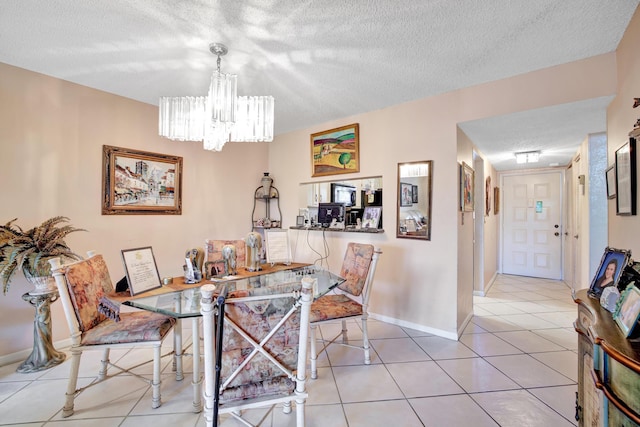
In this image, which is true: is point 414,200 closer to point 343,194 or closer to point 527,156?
point 343,194

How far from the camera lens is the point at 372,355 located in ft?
8.11

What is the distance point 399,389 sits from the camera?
1.99m

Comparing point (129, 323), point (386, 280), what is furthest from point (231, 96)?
point (386, 280)

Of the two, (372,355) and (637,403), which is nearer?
(637,403)

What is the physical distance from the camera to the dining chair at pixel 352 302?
2.19 metres

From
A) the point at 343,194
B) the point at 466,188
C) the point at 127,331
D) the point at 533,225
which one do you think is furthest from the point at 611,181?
the point at 533,225

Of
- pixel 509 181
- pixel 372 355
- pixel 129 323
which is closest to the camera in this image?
pixel 129 323

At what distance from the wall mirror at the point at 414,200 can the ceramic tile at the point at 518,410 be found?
1.44 metres

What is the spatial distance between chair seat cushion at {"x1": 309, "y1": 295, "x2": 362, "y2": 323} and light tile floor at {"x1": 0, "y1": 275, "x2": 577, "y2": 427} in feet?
1.44

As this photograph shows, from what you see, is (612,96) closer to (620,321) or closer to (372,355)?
(620,321)

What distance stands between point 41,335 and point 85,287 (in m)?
1.03

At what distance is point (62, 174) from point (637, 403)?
12.7 ft

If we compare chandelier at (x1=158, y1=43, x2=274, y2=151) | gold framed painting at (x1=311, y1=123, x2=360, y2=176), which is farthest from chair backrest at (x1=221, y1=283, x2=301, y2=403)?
gold framed painting at (x1=311, y1=123, x2=360, y2=176)

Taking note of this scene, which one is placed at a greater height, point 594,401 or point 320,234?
point 320,234
